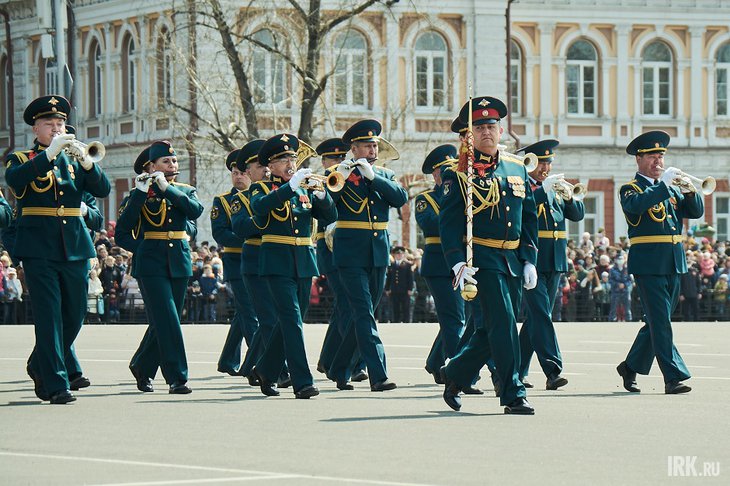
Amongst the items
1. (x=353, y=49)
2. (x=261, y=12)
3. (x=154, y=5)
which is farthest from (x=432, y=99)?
(x=261, y=12)

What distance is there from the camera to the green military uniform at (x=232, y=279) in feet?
58.0

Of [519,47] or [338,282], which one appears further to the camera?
[519,47]

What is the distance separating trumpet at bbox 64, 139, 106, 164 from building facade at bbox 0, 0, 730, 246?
32.5m

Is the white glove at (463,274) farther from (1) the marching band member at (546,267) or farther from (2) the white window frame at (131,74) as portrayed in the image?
(2) the white window frame at (131,74)

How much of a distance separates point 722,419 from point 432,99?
37378 mm

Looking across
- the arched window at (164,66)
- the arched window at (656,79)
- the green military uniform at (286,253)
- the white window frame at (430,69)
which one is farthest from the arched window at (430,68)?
the green military uniform at (286,253)

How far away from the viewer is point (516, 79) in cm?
5153

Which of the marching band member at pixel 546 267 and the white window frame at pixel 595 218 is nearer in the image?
the marching band member at pixel 546 267

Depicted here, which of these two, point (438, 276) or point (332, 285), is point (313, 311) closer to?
point (332, 285)

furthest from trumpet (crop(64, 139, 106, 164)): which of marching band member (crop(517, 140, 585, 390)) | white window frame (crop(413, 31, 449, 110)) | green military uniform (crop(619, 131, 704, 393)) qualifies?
white window frame (crop(413, 31, 449, 110))

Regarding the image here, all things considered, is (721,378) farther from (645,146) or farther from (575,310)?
(575,310)

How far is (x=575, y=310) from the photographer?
1383 inches

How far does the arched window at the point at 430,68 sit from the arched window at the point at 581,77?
13.0 ft

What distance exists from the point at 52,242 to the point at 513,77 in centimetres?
3802
